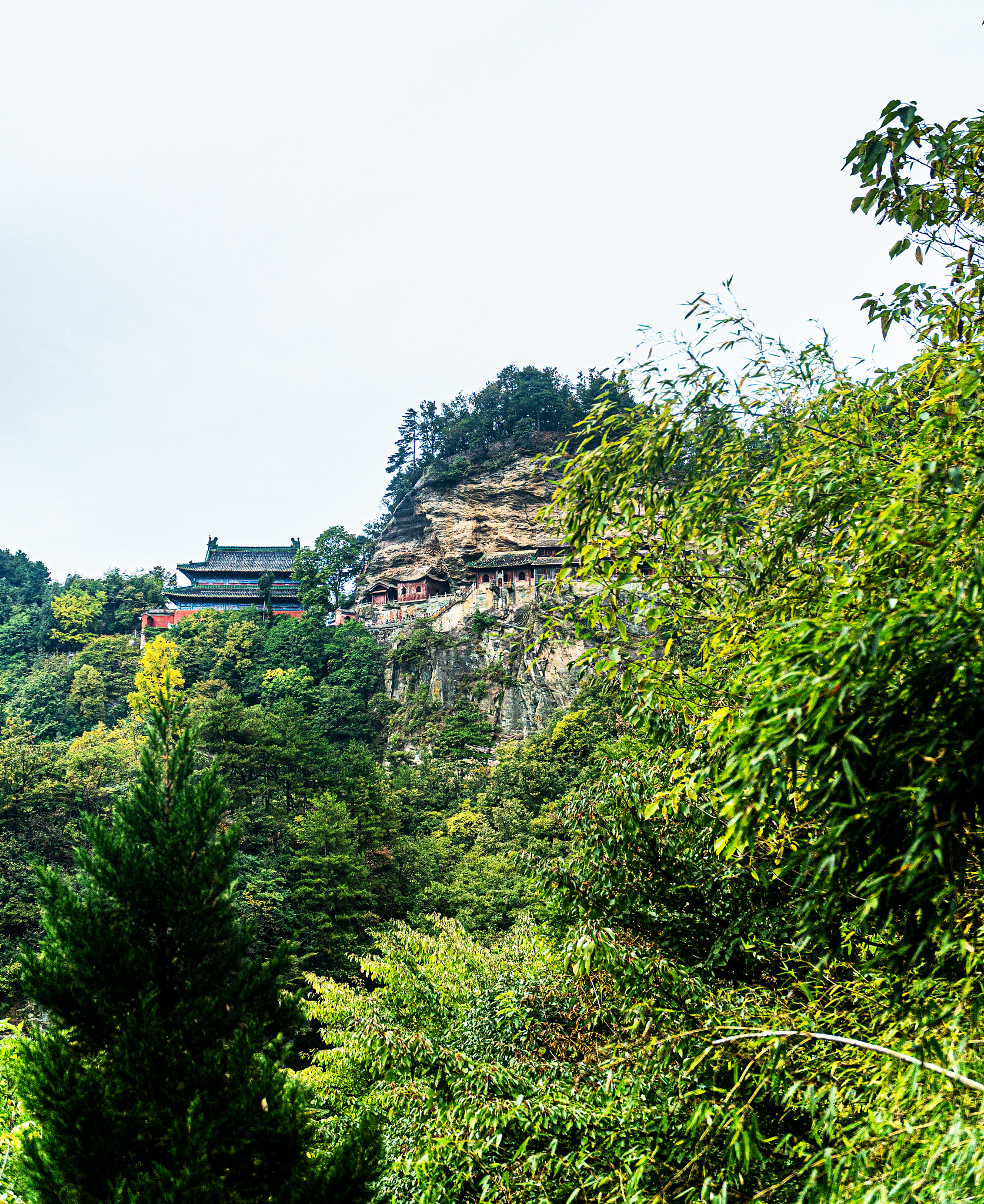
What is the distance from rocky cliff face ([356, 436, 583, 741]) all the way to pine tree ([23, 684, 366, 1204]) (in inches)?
678

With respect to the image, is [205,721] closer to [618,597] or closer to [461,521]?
[618,597]

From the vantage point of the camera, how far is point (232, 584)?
36812 mm

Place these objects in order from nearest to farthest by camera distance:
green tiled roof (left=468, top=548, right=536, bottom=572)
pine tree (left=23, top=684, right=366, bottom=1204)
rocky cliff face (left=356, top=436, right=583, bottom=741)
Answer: pine tree (left=23, top=684, right=366, bottom=1204) → rocky cliff face (left=356, top=436, right=583, bottom=741) → green tiled roof (left=468, top=548, right=536, bottom=572)

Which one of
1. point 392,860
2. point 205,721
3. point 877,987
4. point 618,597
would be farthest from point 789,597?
point 205,721

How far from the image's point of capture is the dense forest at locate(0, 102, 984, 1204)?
6.04ft

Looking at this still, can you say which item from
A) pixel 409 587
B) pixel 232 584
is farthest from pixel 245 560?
pixel 409 587

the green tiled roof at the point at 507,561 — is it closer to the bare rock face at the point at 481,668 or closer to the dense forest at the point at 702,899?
the bare rock face at the point at 481,668

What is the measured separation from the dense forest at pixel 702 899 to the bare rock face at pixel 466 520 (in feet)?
93.7

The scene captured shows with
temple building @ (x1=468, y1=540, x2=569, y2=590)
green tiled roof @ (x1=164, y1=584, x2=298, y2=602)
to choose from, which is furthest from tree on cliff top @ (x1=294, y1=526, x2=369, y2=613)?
temple building @ (x1=468, y1=540, x2=569, y2=590)

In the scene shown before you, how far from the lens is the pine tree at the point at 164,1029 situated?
247cm

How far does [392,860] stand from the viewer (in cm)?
1540

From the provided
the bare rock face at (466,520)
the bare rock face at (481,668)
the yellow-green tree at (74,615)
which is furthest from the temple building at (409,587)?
the yellow-green tree at (74,615)

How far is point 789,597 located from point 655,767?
4.97 ft

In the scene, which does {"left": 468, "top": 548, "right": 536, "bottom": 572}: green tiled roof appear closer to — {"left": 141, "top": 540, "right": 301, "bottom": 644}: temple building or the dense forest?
{"left": 141, "top": 540, "right": 301, "bottom": 644}: temple building
